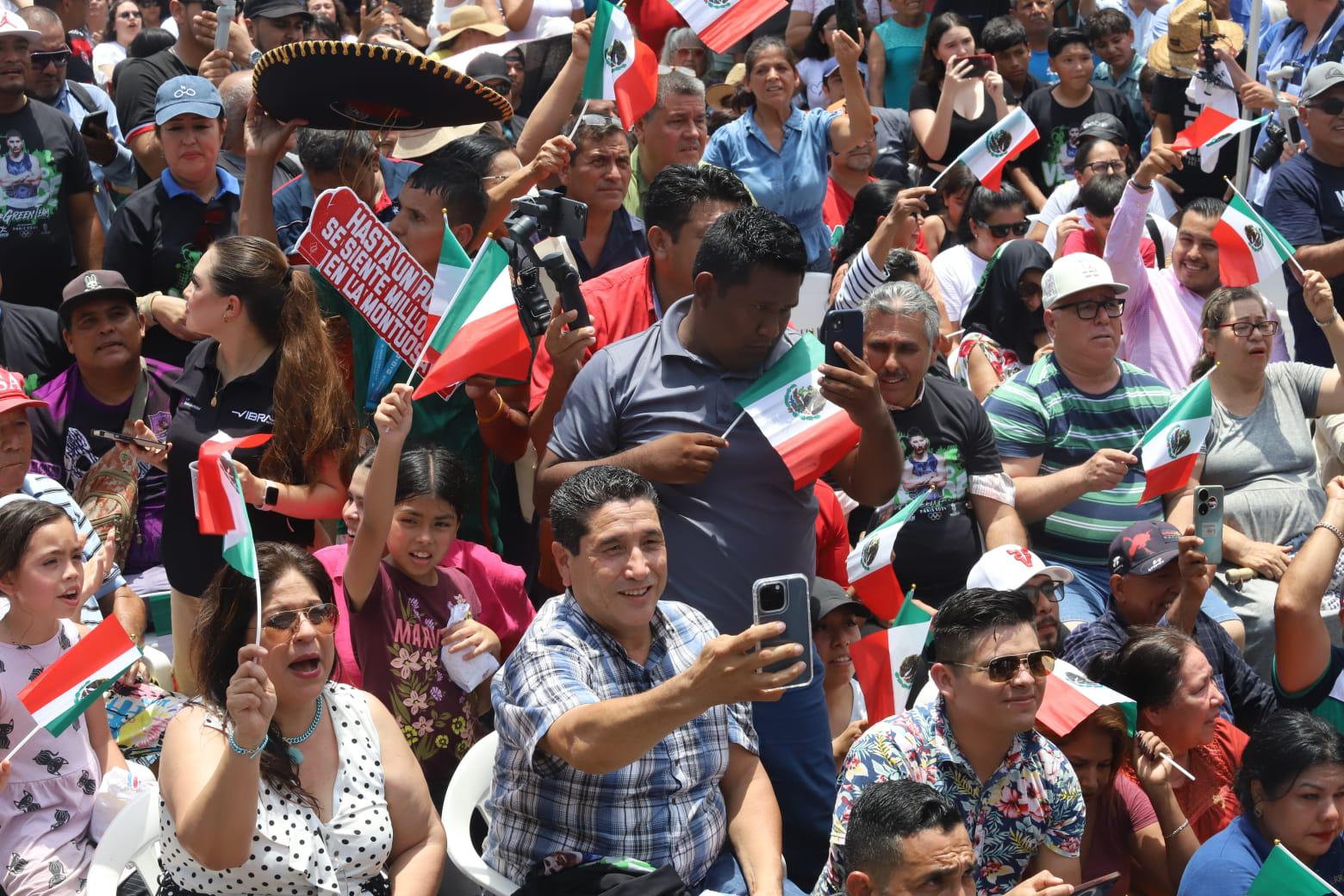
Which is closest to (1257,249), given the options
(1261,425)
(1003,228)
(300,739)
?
(1261,425)

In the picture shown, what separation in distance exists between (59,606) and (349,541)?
0.77 meters

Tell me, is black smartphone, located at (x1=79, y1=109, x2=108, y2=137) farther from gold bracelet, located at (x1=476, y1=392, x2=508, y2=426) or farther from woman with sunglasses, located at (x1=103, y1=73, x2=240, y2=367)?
gold bracelet, located at (x1=476, y1=392, x2=508, y2=426)

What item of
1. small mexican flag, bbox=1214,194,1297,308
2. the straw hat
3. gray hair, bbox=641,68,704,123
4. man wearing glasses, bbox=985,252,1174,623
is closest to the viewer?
man wearing glasses, bbox=985,252,1174,623

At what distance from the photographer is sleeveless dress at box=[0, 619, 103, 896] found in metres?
4.08

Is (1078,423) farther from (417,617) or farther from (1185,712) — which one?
(417,617)

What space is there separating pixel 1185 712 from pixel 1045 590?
0.60 metres

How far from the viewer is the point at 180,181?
630cm

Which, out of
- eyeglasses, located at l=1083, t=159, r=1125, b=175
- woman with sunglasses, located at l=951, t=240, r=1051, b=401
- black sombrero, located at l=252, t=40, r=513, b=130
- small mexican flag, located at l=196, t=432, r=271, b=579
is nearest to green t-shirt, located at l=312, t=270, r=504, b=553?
black sombrero, located at l=252, t=40, r=513, b=130

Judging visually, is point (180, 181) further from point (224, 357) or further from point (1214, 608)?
point (1214, 608)

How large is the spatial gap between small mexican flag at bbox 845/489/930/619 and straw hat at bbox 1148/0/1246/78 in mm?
5370

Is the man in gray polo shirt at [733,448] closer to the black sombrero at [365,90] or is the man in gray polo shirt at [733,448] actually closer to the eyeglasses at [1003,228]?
the black sombrero at [365,90]

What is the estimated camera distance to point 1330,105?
7.41 meters

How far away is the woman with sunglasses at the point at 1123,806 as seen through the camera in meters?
4.49

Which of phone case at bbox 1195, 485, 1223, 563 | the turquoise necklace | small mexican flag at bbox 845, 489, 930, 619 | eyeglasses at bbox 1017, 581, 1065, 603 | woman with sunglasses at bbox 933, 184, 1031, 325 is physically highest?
the turquoise necklace
